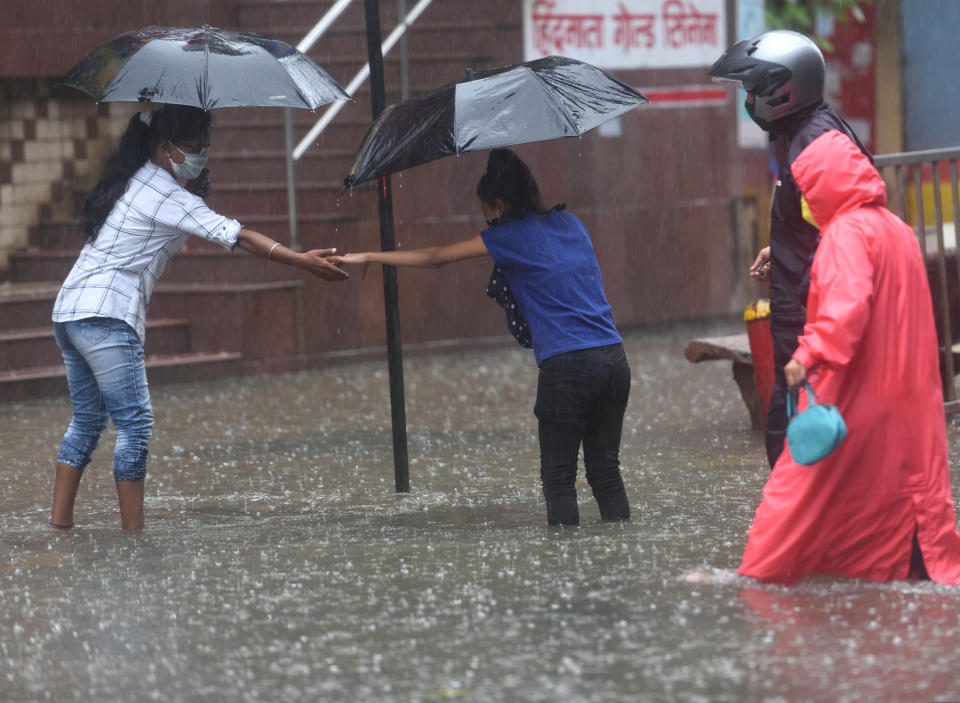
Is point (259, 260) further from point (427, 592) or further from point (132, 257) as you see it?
point (427, 592)

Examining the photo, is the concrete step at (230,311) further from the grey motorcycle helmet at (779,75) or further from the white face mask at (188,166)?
the grey motorcycle helmet at (779,75)

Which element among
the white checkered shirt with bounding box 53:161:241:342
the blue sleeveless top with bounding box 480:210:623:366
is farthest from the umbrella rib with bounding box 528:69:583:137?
the white checkered shirt with bounding box 53:161:241:342

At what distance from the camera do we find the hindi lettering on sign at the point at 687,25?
14344mm

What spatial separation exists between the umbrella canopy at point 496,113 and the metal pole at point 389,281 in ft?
2.17

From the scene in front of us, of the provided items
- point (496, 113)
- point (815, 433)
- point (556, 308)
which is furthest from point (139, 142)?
point (815, 433)

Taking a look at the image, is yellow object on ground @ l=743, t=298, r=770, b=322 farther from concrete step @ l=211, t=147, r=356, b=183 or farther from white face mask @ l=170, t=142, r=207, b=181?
concrete step @ l=211, t=147, r=356, b=183

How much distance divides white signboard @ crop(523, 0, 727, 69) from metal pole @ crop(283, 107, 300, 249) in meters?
2.42

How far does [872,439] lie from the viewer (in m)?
5.13

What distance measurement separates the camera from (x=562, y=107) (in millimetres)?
6156

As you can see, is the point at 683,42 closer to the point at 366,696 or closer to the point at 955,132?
the point at 955,132

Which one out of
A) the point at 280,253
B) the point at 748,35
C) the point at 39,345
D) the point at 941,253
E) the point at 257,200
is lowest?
the point at 39,345

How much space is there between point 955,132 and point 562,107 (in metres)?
13.2

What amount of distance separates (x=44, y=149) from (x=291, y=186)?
2332 mm

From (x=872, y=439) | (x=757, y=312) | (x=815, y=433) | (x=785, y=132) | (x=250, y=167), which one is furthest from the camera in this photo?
(x=250, y=167)
